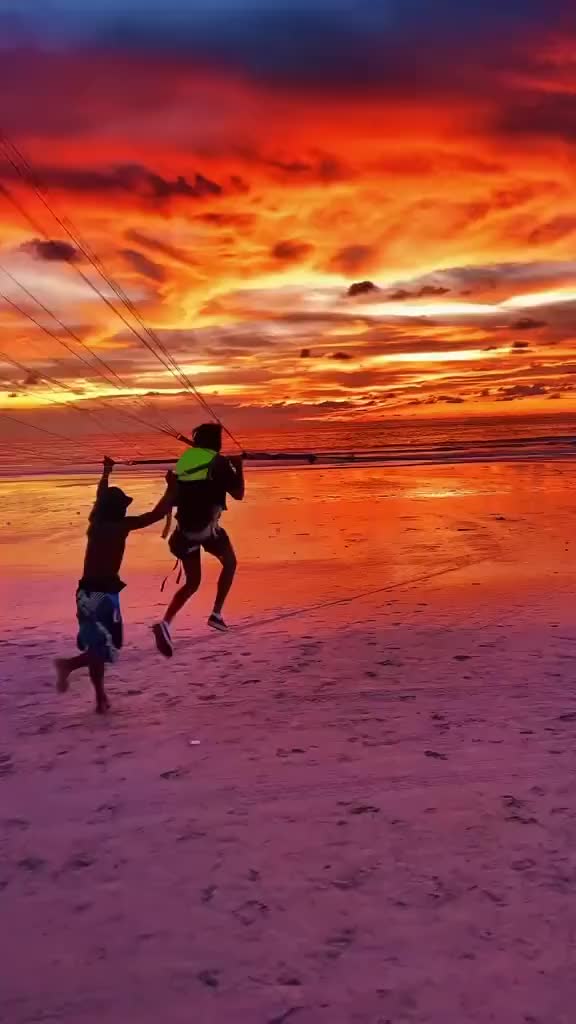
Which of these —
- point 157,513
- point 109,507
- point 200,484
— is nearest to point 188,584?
point 200,484

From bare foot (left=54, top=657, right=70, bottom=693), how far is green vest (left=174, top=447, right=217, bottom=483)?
2.36m

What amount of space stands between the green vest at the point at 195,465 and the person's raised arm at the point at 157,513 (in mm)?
171

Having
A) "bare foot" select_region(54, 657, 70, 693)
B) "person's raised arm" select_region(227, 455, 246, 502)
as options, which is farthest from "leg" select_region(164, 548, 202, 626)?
"bare foot" select_region(54, 657, 70, 693)

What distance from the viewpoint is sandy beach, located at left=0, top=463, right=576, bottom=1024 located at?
333 cm

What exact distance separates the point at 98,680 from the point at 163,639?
4.67 ft

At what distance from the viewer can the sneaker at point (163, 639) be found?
7699 mm

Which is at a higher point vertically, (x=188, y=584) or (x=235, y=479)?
(x=235, y=479)

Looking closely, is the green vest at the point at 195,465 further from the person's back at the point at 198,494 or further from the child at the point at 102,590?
the child at the point at 102,590

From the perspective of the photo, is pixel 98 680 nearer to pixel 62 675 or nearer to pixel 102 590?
pixel 62 675

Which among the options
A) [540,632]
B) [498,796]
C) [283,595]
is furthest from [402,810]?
[283,595]

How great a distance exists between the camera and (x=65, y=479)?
34500mm

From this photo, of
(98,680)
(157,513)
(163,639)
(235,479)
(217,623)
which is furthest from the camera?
(217,623)

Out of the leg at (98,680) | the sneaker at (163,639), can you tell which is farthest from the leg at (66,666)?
the sneaker at (163,639)

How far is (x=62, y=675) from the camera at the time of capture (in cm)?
675
